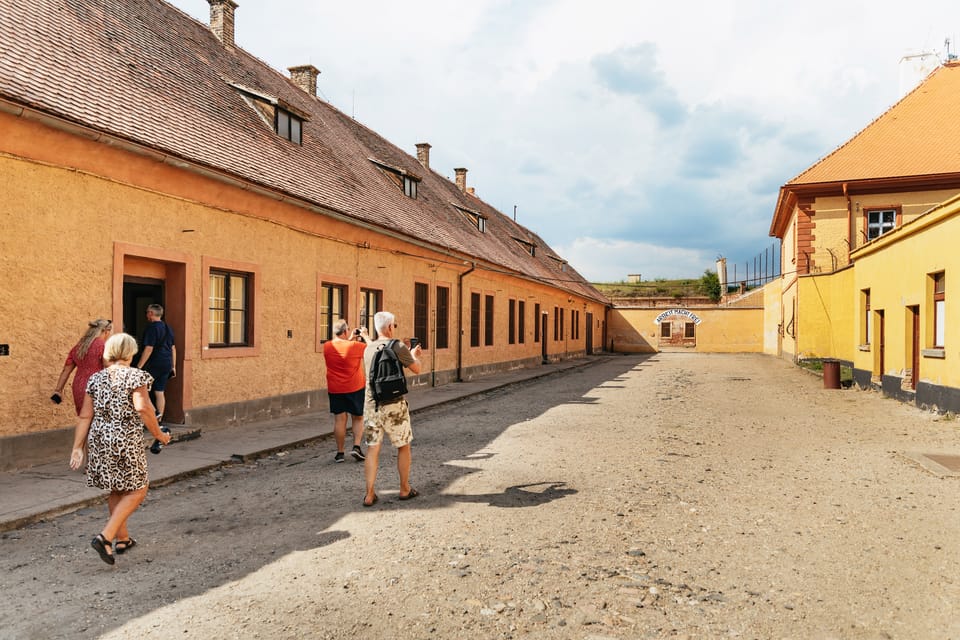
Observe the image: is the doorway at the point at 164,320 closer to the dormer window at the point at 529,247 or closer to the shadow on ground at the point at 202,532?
the shadow on ground at the point at 202,532

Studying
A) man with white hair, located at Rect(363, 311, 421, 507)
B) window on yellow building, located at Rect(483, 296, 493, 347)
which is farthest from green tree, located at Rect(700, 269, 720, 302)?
man with white hair, located at Rect(363, 311, 421, 507)

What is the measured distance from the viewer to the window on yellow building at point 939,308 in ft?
41.0

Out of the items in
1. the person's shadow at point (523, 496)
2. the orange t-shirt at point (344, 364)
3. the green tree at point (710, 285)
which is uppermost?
the green tree at point (710, 285)

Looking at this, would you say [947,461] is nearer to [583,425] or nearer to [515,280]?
[583,425]

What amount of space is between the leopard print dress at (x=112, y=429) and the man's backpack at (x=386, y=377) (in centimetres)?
202

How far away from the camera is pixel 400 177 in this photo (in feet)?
65.1

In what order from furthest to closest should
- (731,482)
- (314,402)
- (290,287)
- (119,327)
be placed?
(314,402) < (290,287) < (119,327) < (731,482)

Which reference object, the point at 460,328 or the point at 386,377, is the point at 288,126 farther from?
the point at 386,377

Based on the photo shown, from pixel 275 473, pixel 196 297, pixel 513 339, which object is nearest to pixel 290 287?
pixel 196 297

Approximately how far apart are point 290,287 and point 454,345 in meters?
8.59

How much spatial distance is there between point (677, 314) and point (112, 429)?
43.1m

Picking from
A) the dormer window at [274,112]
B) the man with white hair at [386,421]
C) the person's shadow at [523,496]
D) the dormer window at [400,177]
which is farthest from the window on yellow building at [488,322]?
the man with white hair at [386,421]

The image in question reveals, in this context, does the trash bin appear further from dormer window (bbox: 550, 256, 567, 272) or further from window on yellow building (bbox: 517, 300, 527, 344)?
dormer window (bbox: 550, 256, 567, 272)

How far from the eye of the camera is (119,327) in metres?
8.18
